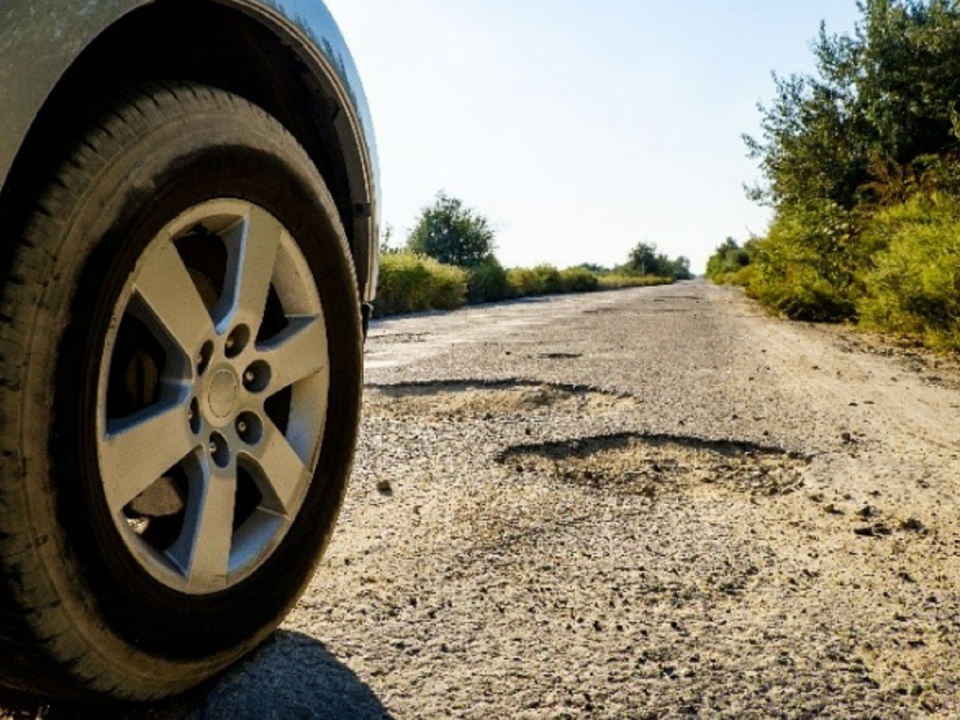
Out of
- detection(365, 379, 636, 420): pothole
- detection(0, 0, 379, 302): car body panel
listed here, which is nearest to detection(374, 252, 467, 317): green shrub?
detection(365, 379, 636, 420): pothole

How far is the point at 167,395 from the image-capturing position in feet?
3.94

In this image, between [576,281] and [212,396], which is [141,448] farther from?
[576,281]

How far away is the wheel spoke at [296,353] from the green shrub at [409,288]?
14859mm

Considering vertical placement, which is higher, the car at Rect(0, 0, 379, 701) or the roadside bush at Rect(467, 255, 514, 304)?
the roadside bush at Rect(467, 255, 514, 304)

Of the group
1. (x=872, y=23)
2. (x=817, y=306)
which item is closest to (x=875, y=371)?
(x=817, y=306)

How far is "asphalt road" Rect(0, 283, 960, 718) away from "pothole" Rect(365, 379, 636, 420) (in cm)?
4

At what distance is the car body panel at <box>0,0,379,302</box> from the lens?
92cm

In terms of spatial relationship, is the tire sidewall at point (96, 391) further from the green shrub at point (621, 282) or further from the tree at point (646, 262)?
the tree at point (646, 262)

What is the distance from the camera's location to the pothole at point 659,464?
102 inches

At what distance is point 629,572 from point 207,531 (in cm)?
101

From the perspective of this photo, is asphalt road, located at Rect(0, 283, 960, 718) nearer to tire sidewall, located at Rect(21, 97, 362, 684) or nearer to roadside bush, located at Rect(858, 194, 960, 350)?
tire sidewall, located at Rect(21, 97, 362, 684)

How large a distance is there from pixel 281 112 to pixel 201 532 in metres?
0.90

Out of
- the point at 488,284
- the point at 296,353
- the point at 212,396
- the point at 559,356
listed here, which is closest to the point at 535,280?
the point at 488,284

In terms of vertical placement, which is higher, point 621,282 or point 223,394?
point 621,282
